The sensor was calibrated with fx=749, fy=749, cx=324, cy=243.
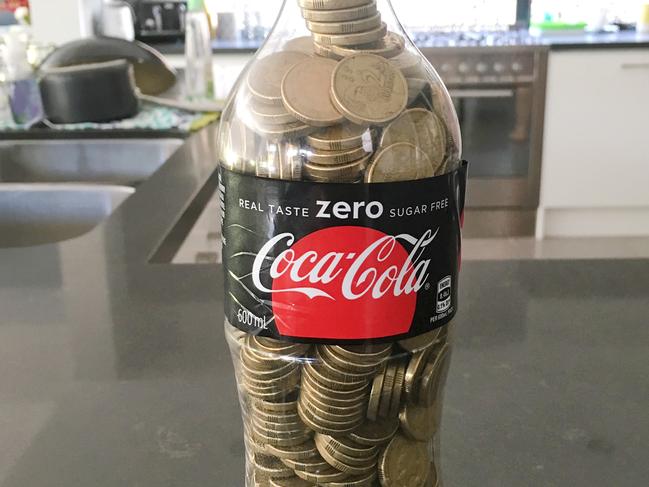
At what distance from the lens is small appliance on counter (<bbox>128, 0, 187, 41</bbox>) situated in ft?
10.9

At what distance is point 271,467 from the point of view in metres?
0.46

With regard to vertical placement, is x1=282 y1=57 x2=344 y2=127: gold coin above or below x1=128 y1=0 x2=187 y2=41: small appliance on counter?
above

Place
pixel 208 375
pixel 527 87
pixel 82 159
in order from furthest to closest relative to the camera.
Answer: pixel 527 87
pixel 82 159
pixel 208 375

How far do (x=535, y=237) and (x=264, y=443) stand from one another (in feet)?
9.57

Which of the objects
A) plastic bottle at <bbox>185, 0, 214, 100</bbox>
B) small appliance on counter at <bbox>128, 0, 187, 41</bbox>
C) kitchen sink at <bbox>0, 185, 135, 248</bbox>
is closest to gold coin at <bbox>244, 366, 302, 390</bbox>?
kitchen sink at <bbox>0, 185, 135, 248</bbox>

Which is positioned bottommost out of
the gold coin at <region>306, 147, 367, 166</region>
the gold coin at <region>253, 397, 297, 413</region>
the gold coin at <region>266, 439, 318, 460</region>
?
the gold coin at <region>266, 439, 318, 460</region>

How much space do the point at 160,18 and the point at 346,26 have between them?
10.4 feet

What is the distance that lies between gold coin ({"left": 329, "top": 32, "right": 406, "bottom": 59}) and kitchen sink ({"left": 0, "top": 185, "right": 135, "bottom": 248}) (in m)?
1.12

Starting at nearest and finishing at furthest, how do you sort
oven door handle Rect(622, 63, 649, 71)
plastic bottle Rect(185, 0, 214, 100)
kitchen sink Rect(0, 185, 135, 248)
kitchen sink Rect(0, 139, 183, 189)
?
kitchen sink Rect(0, 185, 135, 248)
kitchen sink Rect(0, 139, 183, 189)
plastic bottle Rect(185, 0, 214, 100)
oven door handle Rect(622, 63, 649, 71)

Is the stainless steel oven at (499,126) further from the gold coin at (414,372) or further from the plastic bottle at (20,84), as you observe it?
the gold coin at (414,372)

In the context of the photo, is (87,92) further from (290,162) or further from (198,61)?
(290,162)

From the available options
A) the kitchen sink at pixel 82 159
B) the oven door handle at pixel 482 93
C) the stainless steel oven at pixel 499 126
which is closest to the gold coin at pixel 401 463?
the kitchen sink at pixel 82 159

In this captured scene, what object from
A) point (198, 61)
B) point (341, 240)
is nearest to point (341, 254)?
point (341, 240)

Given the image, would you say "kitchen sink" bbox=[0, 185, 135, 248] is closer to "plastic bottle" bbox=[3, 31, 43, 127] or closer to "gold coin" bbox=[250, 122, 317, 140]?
"plastic bottle" bbox=[3, 31, 43, 127]
